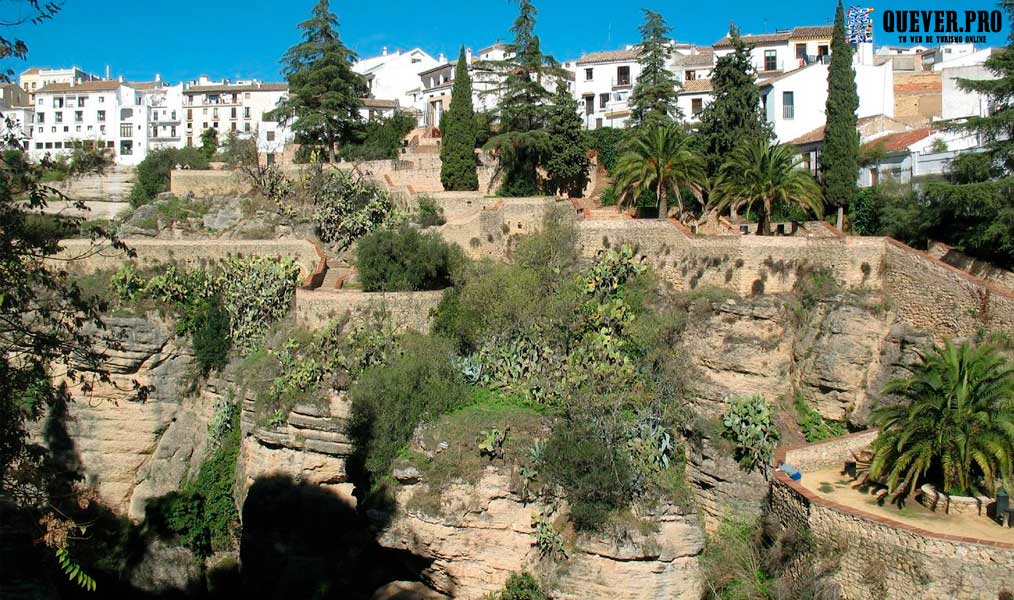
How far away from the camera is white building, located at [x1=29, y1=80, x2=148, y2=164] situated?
62.0 meters

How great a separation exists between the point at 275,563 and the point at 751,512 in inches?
508

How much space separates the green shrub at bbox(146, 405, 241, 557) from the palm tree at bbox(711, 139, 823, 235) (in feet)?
52.9

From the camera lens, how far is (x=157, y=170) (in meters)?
40.7

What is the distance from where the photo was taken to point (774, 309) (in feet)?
73.7

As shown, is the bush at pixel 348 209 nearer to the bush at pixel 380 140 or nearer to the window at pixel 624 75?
the bush at pixel 380 140

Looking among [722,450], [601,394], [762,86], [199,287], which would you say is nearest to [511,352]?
[601,394]

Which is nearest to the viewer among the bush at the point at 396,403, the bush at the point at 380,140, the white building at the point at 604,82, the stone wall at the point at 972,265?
the stone wall at the point at 972,265

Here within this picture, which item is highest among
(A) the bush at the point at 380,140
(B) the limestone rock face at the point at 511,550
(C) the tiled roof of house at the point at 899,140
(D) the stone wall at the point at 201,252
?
(A) the bush at the point at 380,140

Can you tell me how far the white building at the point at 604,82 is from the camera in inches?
1753

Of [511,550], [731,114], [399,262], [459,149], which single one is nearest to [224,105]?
[459,149]

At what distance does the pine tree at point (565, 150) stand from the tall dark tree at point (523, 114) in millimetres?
383

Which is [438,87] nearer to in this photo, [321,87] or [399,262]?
[321,87]

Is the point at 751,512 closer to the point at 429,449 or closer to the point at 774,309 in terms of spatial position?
the point at 774,309

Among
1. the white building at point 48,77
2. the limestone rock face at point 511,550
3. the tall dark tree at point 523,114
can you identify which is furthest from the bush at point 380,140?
the white building at point 48,77
